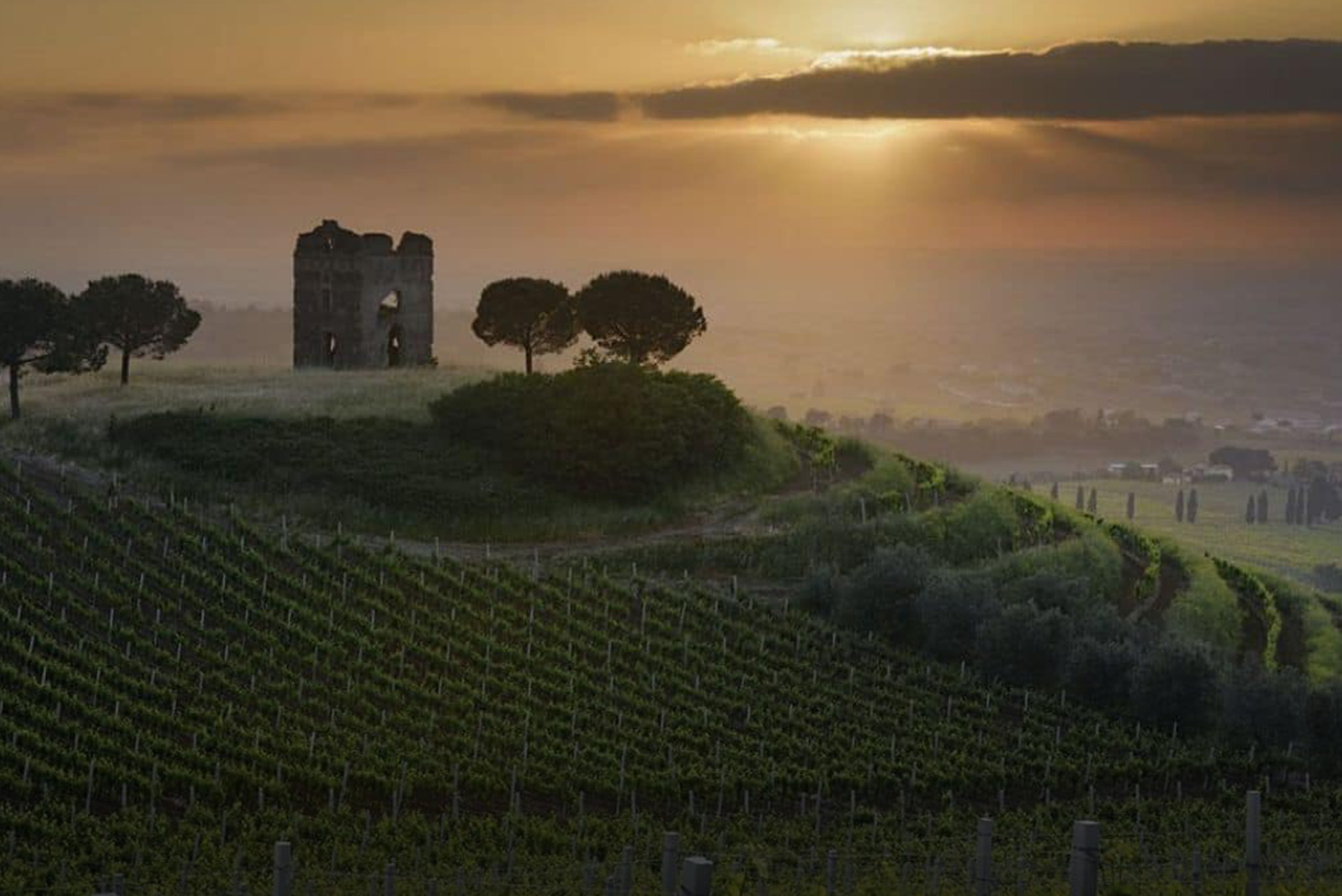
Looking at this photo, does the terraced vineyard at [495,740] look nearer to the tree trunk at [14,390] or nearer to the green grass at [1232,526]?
the tree trunk at [14,390]

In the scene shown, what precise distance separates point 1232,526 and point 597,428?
9124 centimetres

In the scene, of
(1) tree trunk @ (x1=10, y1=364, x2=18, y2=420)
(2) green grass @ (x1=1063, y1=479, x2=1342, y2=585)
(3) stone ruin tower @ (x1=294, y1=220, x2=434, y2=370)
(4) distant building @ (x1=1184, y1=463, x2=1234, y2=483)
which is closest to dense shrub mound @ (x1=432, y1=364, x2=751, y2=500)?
(3) stone ruin tower @ (x1=294, y1=220, x2=434, y2=370)

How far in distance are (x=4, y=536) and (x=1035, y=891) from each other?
3051cm

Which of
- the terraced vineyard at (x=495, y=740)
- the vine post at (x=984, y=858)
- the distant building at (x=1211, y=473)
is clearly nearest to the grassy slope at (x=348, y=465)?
the terraced vineyard at (x=495, y=740)

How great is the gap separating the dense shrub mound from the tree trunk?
14.9 m

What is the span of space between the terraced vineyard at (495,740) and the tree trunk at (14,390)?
1842 centimetres

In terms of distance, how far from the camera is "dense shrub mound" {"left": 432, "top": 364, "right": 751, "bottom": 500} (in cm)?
6706

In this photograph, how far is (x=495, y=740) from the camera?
146 feet

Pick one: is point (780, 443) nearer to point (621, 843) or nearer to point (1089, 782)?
point (1089, 782)

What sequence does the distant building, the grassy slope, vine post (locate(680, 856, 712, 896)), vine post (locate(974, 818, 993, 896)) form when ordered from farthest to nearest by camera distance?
the distant building, the grassy slope, vine post (locate(974, 818, 993, 896)), vine post (locate(680, 856, 712, 896))

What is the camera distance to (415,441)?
68.2 meters

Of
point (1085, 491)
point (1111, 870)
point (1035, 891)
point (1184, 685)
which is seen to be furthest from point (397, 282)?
point (1085, 491)

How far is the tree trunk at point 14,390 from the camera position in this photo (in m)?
72.8

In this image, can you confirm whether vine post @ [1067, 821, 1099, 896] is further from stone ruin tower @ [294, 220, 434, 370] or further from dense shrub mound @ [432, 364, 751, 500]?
stone ruin tower @ [294, 220, 434, 370]
